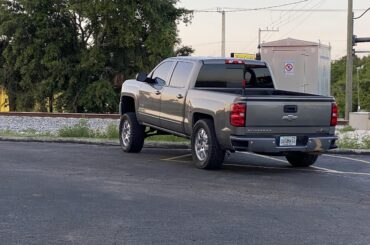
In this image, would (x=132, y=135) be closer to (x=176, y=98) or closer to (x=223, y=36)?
(x=176, y=98)

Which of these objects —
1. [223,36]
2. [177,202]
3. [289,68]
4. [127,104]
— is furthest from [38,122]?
[223,36]

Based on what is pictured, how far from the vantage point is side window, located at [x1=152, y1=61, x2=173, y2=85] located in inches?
478

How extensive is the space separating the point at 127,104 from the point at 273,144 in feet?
15.6

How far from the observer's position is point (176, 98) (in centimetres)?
1141

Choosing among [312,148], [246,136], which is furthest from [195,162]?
[312,148]

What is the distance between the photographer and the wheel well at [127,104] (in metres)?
13.7

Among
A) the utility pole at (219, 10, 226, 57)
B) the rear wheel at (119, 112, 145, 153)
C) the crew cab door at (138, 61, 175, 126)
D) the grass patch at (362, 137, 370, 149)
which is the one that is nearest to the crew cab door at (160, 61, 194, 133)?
the crew cab door at (138, 61, 175, 126)

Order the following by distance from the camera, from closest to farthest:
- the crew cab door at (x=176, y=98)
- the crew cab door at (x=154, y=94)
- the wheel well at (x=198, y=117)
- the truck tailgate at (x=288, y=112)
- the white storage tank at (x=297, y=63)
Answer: the truck tailgate at (x=288, y=112), the wheel well at (x=198, y=117), the crew cab door at (x=176, y=98), the crew cab door at (x=154, y=94), the white storage tank at (x=297, y=63)

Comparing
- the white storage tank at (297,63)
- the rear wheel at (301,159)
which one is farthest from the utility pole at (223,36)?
the rear wheel at (301,159)

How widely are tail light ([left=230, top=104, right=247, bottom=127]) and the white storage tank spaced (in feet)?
43.8

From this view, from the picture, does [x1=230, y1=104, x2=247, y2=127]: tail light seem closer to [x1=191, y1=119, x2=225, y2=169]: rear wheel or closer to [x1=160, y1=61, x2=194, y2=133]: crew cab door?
[x1=191, y1=119, x2=225, y2=169]: rear wheel

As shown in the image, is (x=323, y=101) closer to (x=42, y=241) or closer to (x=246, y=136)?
(x=246, y=136)

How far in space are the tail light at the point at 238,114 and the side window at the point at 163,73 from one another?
264cm

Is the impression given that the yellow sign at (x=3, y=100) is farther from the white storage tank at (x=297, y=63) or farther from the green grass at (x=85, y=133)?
the green grass at (x=85, y=133)
